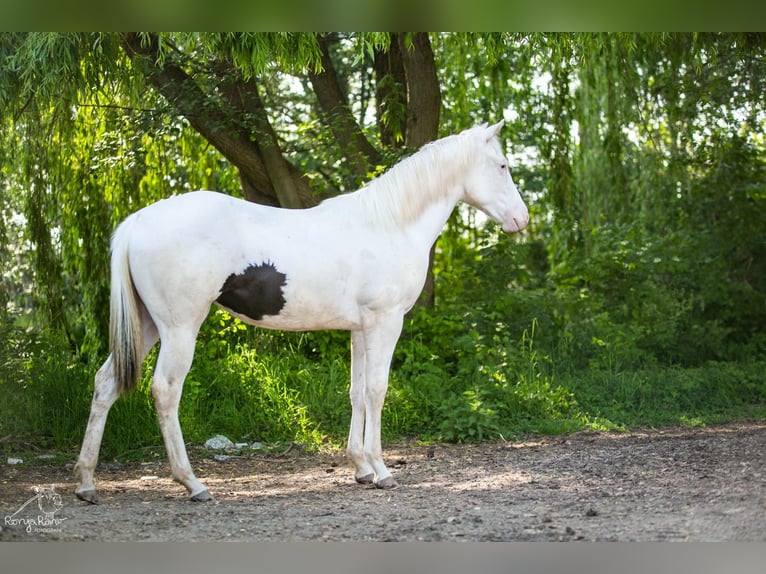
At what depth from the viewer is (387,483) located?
4.83 metres

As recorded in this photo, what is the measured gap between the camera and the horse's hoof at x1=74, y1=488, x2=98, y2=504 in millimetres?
4441

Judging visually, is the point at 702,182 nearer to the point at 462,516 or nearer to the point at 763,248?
the point at 763,248

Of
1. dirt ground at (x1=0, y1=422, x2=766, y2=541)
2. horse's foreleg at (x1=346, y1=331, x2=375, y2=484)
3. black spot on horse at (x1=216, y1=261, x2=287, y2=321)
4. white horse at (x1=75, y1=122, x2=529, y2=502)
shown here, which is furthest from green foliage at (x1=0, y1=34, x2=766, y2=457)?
black spot on horse at (x1=216, y1=261, x2=287, y2=321)

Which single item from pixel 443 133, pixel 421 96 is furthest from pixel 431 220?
pixel 443 133

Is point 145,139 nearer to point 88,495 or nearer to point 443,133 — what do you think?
point 443,133

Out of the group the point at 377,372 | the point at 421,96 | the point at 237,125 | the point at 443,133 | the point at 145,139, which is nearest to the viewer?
the point at 377,372

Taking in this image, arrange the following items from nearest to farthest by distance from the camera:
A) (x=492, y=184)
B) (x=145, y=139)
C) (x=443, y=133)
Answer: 1. (x=492, y=184)
2. (x=145, y=139)
3. (x=443, y=133)

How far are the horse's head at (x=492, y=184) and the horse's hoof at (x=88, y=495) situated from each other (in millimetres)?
2734

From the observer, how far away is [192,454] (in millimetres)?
5887

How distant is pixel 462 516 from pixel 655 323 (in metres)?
5.07

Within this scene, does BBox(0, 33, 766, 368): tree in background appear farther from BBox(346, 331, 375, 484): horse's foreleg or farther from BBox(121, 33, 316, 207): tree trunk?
BBox(346, 331, 375, 484): horse's foreleg

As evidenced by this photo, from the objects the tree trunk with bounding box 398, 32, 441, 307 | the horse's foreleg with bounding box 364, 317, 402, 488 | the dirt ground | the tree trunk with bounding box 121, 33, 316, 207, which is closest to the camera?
the dirt ground

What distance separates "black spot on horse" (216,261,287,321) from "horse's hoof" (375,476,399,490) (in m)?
Answer: 1.15

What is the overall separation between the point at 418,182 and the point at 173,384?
5.98 ft
